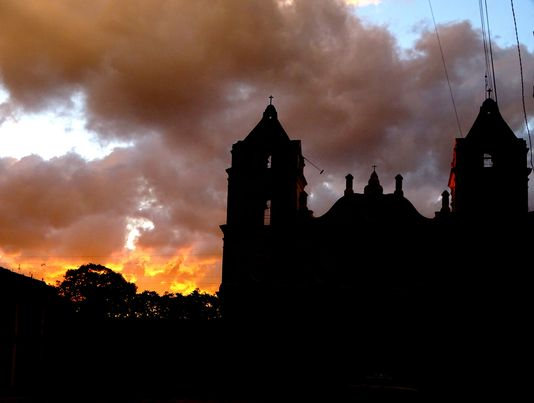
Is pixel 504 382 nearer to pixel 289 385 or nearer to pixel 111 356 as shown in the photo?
pixel 289 385

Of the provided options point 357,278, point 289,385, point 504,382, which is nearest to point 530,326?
point 504,382

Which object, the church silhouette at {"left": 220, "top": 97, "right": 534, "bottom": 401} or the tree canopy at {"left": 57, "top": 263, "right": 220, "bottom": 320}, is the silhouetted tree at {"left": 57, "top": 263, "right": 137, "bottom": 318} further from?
the church silhouette at {"left": 220, "top": 97, "right": 534, "bottom": 401}

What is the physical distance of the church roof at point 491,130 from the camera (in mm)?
46594

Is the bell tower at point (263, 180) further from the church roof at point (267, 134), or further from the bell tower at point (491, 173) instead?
the bell tower at point (491, 173)

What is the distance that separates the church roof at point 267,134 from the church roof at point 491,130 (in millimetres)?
12003

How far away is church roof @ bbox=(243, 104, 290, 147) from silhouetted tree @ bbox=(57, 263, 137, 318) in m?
36.0

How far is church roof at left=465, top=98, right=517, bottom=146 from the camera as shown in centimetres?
4659

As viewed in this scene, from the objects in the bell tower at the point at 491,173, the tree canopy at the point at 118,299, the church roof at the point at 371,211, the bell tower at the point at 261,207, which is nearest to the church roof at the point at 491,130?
the bell tower at the point at 491,173

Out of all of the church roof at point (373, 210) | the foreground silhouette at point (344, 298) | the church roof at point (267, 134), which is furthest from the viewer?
the church roof at point (267, 134)

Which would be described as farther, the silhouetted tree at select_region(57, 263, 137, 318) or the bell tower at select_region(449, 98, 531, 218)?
the silhouetted tree at select_region(57, 263, 137, 318)

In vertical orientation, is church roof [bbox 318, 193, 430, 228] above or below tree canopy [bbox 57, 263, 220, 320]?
above

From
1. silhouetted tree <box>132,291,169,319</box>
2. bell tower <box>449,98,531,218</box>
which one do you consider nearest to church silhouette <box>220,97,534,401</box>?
bell tower <box>449,98,531,218</box>

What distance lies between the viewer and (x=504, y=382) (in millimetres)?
37969

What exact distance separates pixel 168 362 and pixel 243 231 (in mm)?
11024
